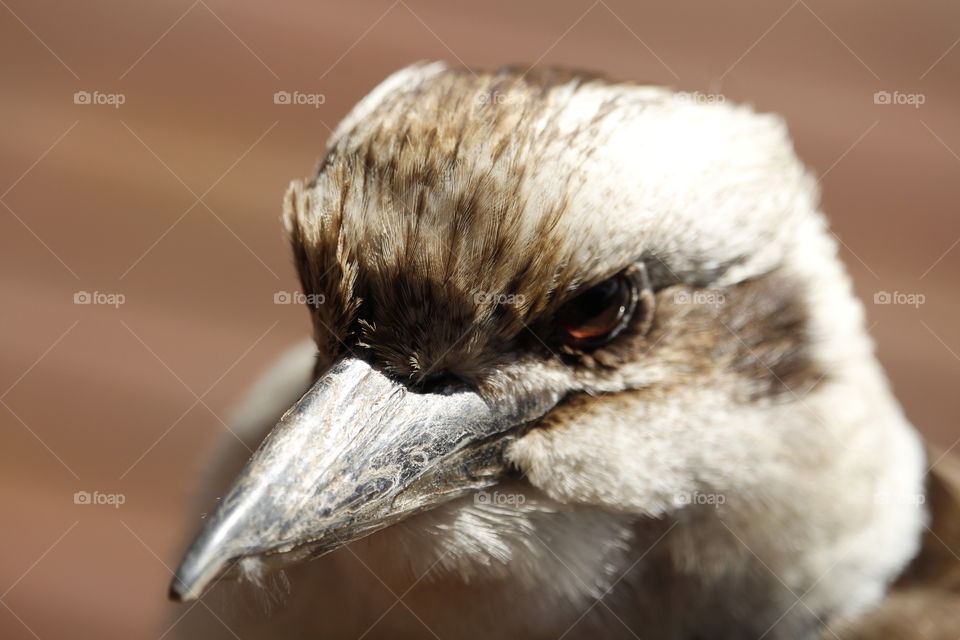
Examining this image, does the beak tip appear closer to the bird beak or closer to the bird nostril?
the bird beak

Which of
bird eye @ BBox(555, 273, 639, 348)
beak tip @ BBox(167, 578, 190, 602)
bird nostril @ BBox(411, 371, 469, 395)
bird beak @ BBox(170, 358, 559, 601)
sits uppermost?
bird eye @ BBox(555, 273, 639, 348)

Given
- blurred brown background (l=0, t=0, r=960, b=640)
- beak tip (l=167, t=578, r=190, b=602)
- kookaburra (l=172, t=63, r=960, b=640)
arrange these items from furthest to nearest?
blurred brown background (l=0, t=0, r=960, b=640)
kookaburra (l=172, t=63, r=960, b=640)
beak tip (l=167, t=578, r=190, b=602)

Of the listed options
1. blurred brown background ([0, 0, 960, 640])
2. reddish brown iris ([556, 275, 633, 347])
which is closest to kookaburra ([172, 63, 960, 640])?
reddish brown iris ([556, 275, 633, 347])

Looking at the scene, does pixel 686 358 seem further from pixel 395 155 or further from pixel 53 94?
pixel 53 94

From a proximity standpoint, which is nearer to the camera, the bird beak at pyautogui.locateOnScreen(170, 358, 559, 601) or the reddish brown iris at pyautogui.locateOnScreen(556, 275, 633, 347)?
the bird beak at pyautogui.locateOnScreen(170, 358, 559, 601)

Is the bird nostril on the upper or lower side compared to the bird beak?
upper

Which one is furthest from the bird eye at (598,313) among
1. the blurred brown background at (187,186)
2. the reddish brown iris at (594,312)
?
the blurred brown background at (187,186)

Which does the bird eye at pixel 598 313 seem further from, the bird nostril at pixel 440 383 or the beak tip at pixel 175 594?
the beak tip at pixel 175 594

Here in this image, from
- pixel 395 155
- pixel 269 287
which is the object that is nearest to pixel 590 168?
pixel 395 155
